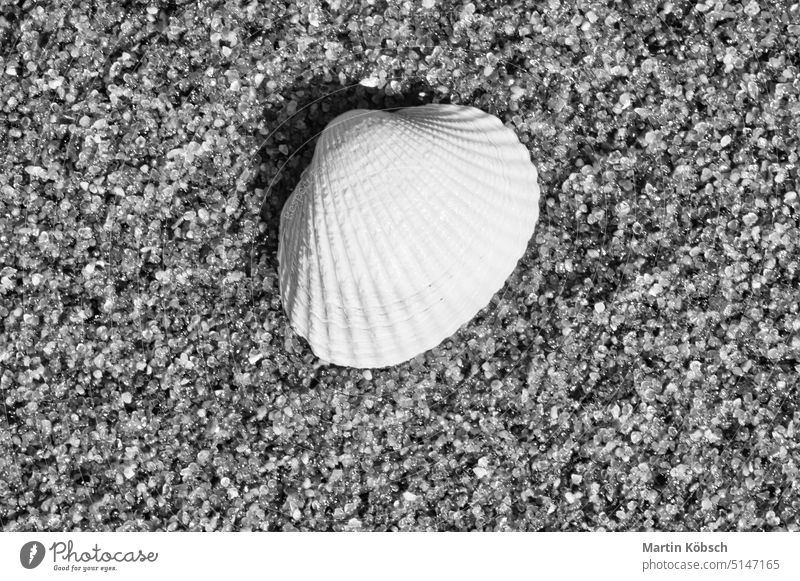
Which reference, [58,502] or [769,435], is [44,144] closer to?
[58,502]

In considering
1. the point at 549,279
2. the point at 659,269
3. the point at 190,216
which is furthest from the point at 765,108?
the point at 190,216

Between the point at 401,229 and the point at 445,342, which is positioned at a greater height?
the point at 401,229
